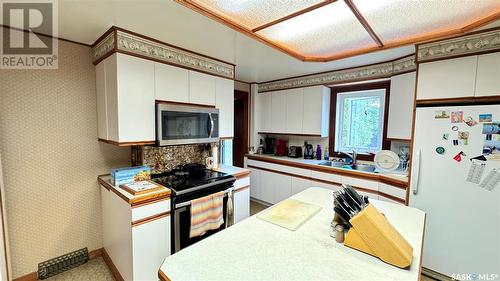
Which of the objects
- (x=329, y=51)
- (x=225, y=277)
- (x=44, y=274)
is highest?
(x=329, y=51)

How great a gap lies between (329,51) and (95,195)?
2.70m

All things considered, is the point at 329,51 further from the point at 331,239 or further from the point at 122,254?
the point at 122,254

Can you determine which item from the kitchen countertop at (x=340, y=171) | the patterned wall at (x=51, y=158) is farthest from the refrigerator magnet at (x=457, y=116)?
the patterned wall at (x=51, y=158)

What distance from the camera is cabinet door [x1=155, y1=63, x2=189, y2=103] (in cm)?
206

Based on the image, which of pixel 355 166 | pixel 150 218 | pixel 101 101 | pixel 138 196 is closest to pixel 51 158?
pixel 101 101

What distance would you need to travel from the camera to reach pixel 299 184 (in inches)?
127

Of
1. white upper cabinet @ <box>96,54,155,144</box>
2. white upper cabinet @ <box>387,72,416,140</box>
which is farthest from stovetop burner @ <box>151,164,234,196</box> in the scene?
white upper cabinet @ <box>387,72,416,140</box>

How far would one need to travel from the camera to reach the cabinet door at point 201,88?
236cm

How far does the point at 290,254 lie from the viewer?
39.5 inches

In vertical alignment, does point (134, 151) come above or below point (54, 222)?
above

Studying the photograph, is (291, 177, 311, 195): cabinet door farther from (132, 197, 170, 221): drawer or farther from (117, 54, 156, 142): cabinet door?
(117, 54, 156, 142): cabinet door

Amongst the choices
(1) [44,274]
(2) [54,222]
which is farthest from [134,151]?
(1) [44,274]
